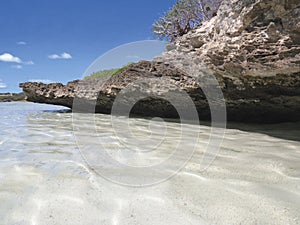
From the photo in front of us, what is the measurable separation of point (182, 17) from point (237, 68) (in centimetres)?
1014

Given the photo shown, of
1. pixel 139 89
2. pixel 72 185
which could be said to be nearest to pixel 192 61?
pixel 139 89

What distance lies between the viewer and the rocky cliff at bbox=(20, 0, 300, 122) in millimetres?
2250

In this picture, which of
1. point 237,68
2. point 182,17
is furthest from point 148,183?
point 182,17

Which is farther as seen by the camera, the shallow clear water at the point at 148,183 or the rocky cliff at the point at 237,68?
the rocky cliff at the point at 237,68

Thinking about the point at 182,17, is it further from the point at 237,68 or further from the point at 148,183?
the point at 148,183

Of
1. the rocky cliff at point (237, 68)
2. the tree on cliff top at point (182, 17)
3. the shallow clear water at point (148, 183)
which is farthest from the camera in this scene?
the tree on cliff top at point (182, 17)

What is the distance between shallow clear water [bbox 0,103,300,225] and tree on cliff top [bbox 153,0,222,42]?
9.75 metres

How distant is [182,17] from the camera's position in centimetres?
1170

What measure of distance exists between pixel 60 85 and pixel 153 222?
623 cm

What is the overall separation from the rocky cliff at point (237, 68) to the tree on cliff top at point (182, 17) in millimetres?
7343

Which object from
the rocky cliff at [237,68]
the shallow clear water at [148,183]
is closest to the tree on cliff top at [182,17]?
the rocky cliff at [237,68]

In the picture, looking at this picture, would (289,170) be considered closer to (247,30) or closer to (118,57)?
(247,30)

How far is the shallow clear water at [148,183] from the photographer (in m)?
1.03

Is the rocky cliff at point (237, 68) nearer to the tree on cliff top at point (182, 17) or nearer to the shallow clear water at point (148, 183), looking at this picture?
the shallow clear water at point (148, 183)
